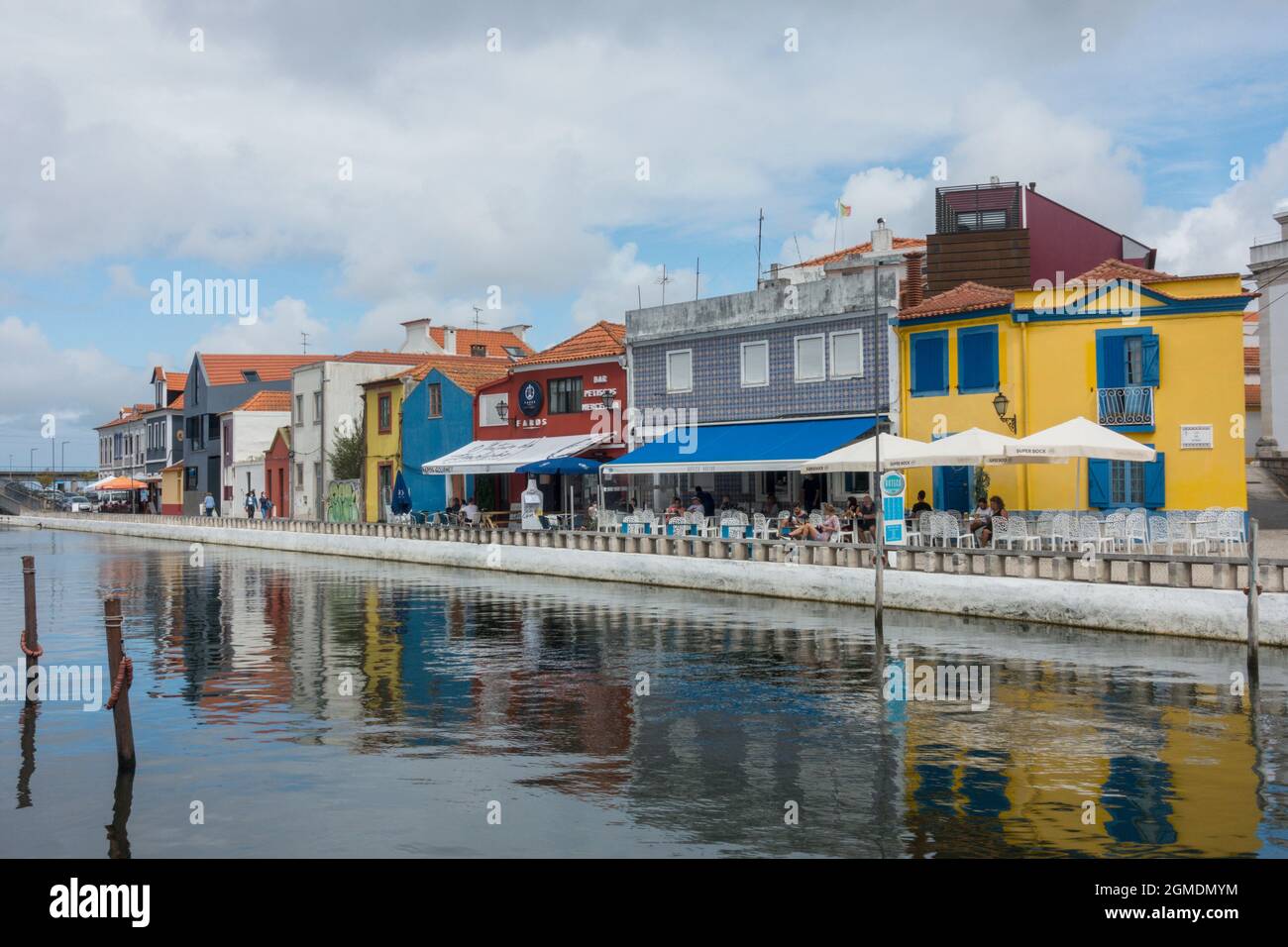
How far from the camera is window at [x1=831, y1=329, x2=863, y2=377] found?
109 feet

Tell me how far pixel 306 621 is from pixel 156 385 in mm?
73190

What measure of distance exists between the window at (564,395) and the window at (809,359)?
1063 cm

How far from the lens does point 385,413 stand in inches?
2152

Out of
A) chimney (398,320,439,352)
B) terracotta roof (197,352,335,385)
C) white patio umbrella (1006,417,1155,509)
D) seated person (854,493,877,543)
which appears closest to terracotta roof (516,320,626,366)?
seated person (854,493,877,543)

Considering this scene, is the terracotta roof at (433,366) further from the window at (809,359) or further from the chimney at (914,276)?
the window at (809,359)

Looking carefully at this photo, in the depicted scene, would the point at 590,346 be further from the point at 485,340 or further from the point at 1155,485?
the point at 485,340

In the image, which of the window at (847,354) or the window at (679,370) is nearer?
the window at (847,354)

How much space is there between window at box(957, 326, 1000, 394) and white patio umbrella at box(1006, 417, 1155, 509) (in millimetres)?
7165

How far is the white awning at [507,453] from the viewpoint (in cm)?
4044

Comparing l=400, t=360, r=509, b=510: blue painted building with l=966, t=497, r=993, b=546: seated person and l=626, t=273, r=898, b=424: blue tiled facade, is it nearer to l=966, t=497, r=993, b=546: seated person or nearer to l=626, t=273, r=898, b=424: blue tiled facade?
l=626, t=273, r=898, b=424: blue tiled facade

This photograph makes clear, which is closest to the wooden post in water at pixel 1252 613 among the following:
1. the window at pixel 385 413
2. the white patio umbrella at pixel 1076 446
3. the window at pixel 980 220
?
the white patio umbrella at pixel 1076 446

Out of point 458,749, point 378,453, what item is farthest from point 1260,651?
point 378,453

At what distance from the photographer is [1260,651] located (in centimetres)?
1791

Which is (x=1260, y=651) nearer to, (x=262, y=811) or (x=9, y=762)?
(x=262, y=811)
